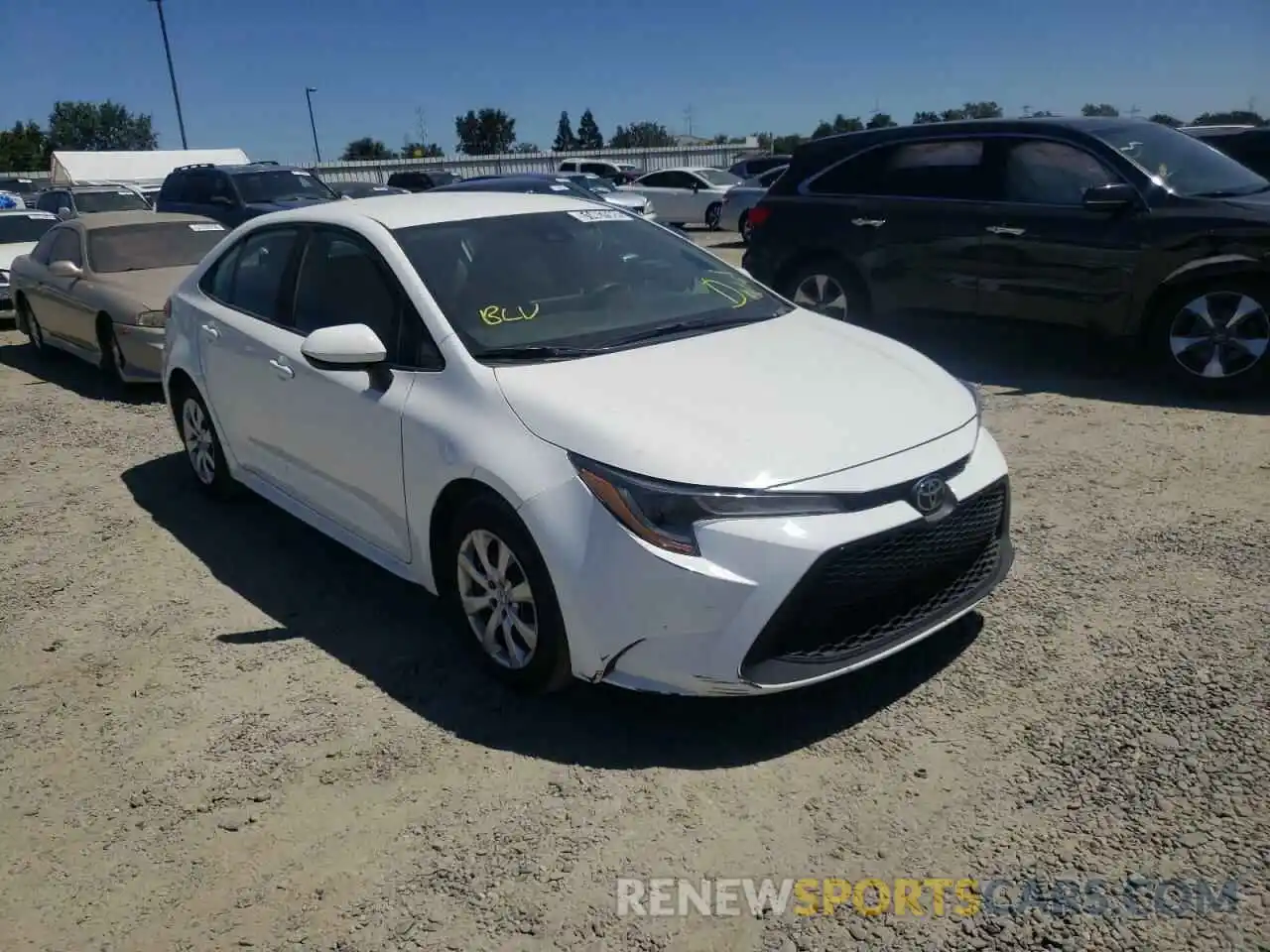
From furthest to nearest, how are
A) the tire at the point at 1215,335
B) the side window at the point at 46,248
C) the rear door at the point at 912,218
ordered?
the side window at the point at 46,248 < the rear door at the point at 912,218 < the tire at the point at 1215,335

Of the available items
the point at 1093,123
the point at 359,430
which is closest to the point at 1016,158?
the point at 1093,123

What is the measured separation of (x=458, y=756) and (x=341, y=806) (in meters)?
0.39

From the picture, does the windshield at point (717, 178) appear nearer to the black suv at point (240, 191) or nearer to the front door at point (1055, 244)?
the black suv at point (240, 191)

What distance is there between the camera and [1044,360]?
26.5 feet

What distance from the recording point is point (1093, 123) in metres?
7.38

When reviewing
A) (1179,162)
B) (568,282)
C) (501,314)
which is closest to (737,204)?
(1179,162)

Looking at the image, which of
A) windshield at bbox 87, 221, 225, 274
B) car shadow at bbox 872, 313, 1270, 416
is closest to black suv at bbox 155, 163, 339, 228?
windshield at bbox 87, 221, 225, 274

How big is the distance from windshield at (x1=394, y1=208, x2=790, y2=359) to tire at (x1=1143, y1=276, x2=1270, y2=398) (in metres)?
3.57

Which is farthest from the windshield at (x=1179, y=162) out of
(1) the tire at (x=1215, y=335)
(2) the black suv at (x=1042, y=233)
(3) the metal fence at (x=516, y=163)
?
(3) the metal fence at (x=516, y=163)

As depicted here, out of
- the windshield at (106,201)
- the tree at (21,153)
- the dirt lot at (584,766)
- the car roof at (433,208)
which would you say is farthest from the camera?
the tree at (21,153)

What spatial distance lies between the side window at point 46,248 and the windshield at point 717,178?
1721 cm

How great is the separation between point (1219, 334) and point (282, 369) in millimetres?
5629

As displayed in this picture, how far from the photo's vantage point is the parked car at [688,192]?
2425 cm

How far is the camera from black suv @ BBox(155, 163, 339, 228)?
48.9 ft
